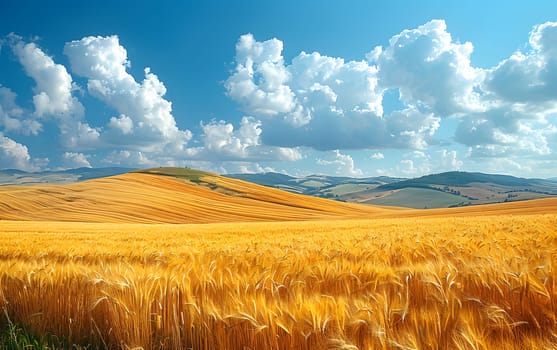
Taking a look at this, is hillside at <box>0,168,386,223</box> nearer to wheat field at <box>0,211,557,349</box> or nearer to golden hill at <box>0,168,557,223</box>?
golden hill at <box>0,168,557,223</box>

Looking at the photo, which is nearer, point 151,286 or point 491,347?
point 491,347

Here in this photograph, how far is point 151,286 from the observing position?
290cm

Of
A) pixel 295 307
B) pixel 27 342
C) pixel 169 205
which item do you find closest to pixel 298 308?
pixel 295 307

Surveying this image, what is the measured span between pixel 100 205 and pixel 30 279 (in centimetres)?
6133

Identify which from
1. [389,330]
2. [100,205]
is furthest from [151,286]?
[100,205]

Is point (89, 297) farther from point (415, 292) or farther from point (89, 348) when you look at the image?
point (415, 292)

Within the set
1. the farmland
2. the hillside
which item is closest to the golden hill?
the hillside

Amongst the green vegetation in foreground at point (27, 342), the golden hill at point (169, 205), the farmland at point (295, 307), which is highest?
the farmland at point (295, 307)

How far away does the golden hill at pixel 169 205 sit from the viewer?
52.9 meters

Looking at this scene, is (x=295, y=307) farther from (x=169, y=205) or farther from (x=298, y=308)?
(x=169, y=205)

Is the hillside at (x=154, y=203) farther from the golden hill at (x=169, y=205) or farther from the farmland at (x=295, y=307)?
the farmland at (x=295, y=307)

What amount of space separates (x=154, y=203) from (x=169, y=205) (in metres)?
2.63

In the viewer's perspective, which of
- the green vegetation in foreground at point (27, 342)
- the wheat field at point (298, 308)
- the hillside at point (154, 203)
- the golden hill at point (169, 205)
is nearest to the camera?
the wheat field at point (298, 308)

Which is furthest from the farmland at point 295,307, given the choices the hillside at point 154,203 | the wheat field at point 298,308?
the hillside at point 154,203
